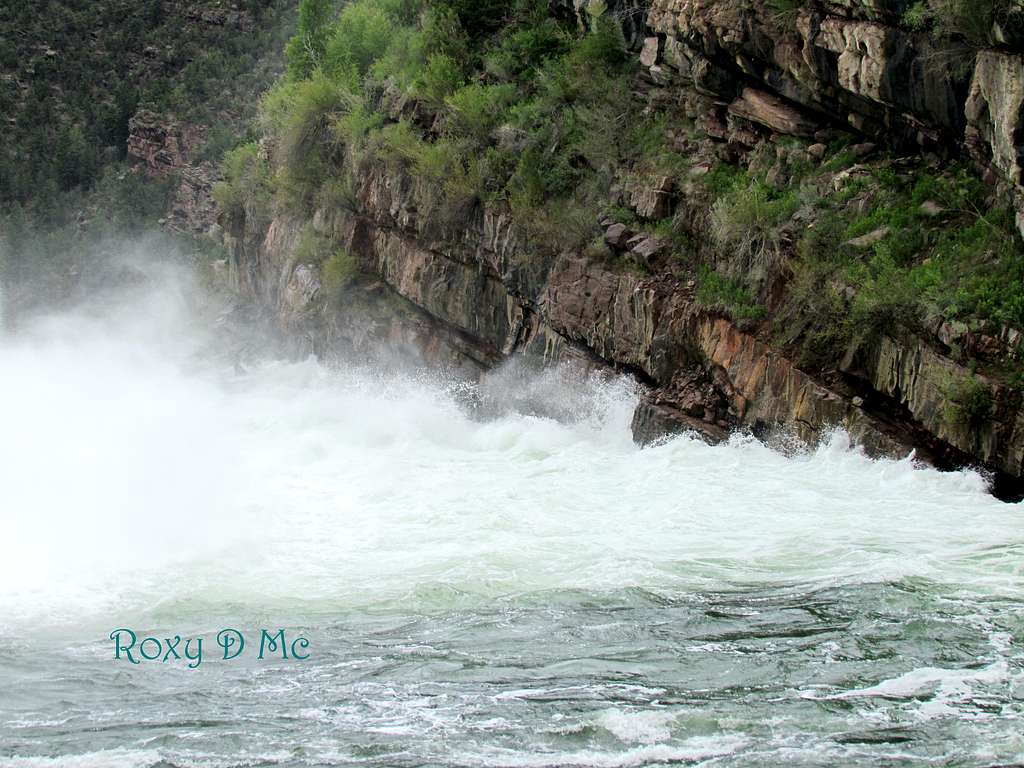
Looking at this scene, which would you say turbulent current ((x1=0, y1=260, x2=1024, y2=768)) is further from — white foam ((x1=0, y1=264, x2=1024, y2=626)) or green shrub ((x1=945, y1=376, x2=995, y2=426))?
green shrub ((x1=945, y1=376, x2=995, y2=426))

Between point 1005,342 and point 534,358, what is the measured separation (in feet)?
30.5

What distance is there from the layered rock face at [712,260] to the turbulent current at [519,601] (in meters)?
0.63

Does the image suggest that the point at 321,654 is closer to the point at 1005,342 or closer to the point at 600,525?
the point at 600,525

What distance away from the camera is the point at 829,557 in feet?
39.1

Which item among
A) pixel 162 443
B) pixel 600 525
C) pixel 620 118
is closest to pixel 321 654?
pixel 600 525

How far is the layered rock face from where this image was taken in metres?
14.7

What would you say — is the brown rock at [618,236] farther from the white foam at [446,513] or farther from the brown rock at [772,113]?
the brown rock at [772,113]

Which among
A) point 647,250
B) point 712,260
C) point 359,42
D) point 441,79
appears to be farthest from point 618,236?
point 359,42

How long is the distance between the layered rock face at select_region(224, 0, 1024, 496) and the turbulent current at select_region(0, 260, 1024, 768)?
634 millimetres

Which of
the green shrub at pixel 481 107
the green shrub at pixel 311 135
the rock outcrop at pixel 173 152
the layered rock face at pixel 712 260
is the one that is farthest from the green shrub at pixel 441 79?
the rock outcrop at pixel 173 152

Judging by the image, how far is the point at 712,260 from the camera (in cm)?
1872

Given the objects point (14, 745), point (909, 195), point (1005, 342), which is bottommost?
point (14, 745)

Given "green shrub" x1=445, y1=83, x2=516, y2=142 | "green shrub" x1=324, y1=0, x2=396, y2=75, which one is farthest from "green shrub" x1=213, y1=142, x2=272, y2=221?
"green shrub" x1=445, y1=83, x2=516, y2=142

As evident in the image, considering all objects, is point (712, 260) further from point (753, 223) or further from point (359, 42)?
point (359, 42)
